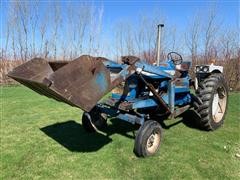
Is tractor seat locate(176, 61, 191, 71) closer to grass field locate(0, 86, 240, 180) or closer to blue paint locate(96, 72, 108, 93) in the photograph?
grass field locate(0, 86, 240, 180)

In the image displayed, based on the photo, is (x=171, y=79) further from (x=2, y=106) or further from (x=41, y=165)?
(x=2, y=106)

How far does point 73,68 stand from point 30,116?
369 centimetres

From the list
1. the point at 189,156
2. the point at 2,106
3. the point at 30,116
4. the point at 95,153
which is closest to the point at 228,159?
the point at 189,156

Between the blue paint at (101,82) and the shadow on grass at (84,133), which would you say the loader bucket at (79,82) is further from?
the shadow on grass at (84,133)

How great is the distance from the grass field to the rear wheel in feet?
0.45

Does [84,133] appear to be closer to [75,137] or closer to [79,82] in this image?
[75,137]

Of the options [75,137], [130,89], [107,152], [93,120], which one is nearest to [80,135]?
[75,137]

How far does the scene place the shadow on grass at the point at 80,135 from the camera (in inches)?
178

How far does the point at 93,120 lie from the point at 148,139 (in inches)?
53.2

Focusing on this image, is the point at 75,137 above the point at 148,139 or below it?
below

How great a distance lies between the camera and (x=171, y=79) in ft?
15.4

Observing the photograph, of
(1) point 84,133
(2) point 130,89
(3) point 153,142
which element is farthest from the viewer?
(1) point 84,133

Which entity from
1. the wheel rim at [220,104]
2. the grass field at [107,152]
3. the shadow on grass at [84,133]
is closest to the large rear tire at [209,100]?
the wheel rim at [220,104]

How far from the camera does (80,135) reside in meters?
5.03
